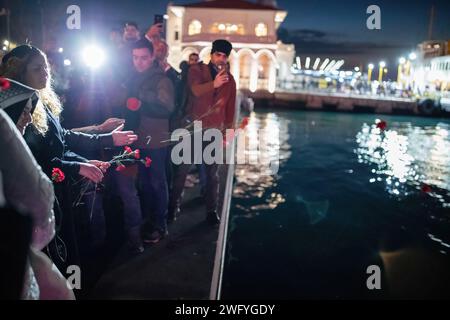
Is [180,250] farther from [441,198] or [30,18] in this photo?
[30,18]

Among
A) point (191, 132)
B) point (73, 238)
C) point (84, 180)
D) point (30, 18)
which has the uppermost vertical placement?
point (30, 18)

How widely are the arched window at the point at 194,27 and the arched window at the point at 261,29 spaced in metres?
6.81

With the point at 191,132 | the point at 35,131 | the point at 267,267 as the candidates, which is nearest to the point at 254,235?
the point at 267,267

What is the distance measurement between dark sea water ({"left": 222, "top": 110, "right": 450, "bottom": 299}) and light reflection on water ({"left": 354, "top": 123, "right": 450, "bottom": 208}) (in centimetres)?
6

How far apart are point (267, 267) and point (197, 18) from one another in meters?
42.2

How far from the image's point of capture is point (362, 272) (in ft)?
22.1

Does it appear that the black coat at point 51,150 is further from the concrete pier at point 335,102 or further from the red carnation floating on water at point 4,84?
the concrete pier at point 335,102

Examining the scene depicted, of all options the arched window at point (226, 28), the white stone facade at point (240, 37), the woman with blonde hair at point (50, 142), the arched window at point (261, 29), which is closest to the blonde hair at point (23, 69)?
the woman with blonde hair at point (50, 142)

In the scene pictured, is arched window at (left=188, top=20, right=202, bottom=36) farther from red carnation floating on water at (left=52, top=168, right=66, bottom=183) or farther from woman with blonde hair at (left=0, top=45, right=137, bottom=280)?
red carnation floating on water at (left=52, top=168, right=66, bottom=183)

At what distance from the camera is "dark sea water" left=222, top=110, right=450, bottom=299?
20.8ft

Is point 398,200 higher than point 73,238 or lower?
lower

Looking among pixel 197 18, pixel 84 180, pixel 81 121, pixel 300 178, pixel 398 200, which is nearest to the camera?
pixel 84 180

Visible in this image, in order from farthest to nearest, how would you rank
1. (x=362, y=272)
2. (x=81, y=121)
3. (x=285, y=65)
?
(x=285, y=65)
(x=362, y=272)
(x=81, y=121)

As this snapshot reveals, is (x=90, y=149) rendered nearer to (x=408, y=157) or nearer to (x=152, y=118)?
(x=152, y=118)
